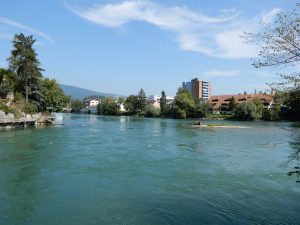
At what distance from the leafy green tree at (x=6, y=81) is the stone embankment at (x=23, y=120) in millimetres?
4783

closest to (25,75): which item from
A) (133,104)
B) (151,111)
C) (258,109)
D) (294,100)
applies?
(294,100)

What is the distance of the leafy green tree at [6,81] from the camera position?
56153 mm

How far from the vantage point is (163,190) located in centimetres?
1609

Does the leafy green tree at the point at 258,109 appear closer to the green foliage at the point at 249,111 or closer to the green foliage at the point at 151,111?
the green foliage at the point at 249,111

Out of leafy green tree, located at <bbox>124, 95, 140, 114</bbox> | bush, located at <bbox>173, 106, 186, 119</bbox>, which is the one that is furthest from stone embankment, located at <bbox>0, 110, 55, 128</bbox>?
leafy green tree, located at <bbox>124, 95, 140, 114</bbox>

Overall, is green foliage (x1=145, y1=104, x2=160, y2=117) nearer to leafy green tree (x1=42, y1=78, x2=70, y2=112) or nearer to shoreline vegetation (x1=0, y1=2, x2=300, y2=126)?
shoreline vegetation (x1=0, y1=2, x2=300, y2=126)

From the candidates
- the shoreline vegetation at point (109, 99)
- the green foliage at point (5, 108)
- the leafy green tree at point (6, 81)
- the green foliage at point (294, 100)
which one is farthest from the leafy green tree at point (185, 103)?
the green foliage at point (294, 100)

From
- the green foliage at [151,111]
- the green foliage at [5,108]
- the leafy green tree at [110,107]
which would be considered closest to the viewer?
the green foliage at [5,108]

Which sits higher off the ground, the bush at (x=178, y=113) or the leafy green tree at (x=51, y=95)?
the leafy green tree at (x=51, y=95)

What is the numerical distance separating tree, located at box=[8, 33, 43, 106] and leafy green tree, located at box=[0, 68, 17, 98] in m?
0.94

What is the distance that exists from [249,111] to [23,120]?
219 feet

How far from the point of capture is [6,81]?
196 feet

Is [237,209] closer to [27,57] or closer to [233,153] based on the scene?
[233,153]

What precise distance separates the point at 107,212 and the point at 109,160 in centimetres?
1118
